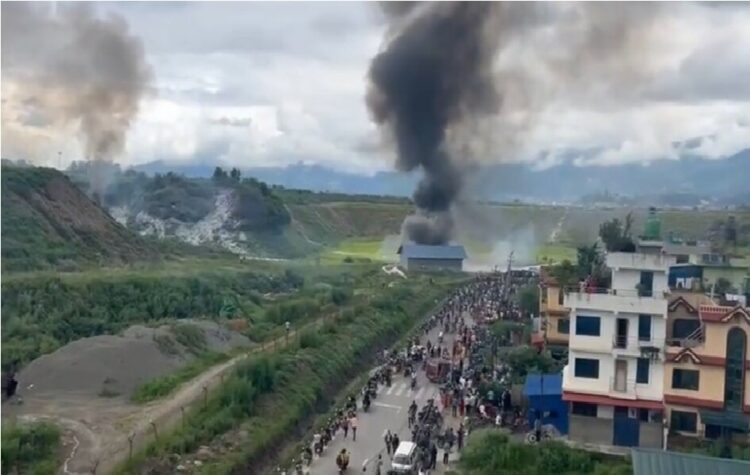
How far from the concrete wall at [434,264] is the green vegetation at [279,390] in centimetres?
2642

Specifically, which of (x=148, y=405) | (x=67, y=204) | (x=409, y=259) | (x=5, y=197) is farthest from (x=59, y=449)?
(x=409, y=259)

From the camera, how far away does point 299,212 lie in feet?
390

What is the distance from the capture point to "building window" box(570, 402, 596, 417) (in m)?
26.2

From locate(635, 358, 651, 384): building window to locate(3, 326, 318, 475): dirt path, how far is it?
42.3 feet

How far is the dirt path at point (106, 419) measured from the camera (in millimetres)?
24703

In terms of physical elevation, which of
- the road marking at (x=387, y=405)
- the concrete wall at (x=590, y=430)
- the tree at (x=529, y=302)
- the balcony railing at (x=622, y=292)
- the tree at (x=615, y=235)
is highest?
the tree at (x=615, y=235)

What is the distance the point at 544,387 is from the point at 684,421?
3952mm

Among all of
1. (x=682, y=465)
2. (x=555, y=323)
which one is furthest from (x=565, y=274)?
(x=682, y=465)

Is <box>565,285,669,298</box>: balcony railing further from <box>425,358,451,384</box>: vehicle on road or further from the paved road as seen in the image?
<box>425,358,451,384</box>: vehicle on road

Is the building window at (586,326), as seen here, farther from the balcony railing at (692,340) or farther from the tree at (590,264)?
the tree at (590,264)

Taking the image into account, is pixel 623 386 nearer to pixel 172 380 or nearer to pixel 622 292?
pixel 622 292

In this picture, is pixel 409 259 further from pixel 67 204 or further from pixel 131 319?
pixel 131 319

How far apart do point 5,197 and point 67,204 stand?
6.77 metres

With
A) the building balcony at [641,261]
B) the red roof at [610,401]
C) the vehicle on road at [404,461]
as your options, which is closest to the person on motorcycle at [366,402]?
the vehicle on road at [404,461]
